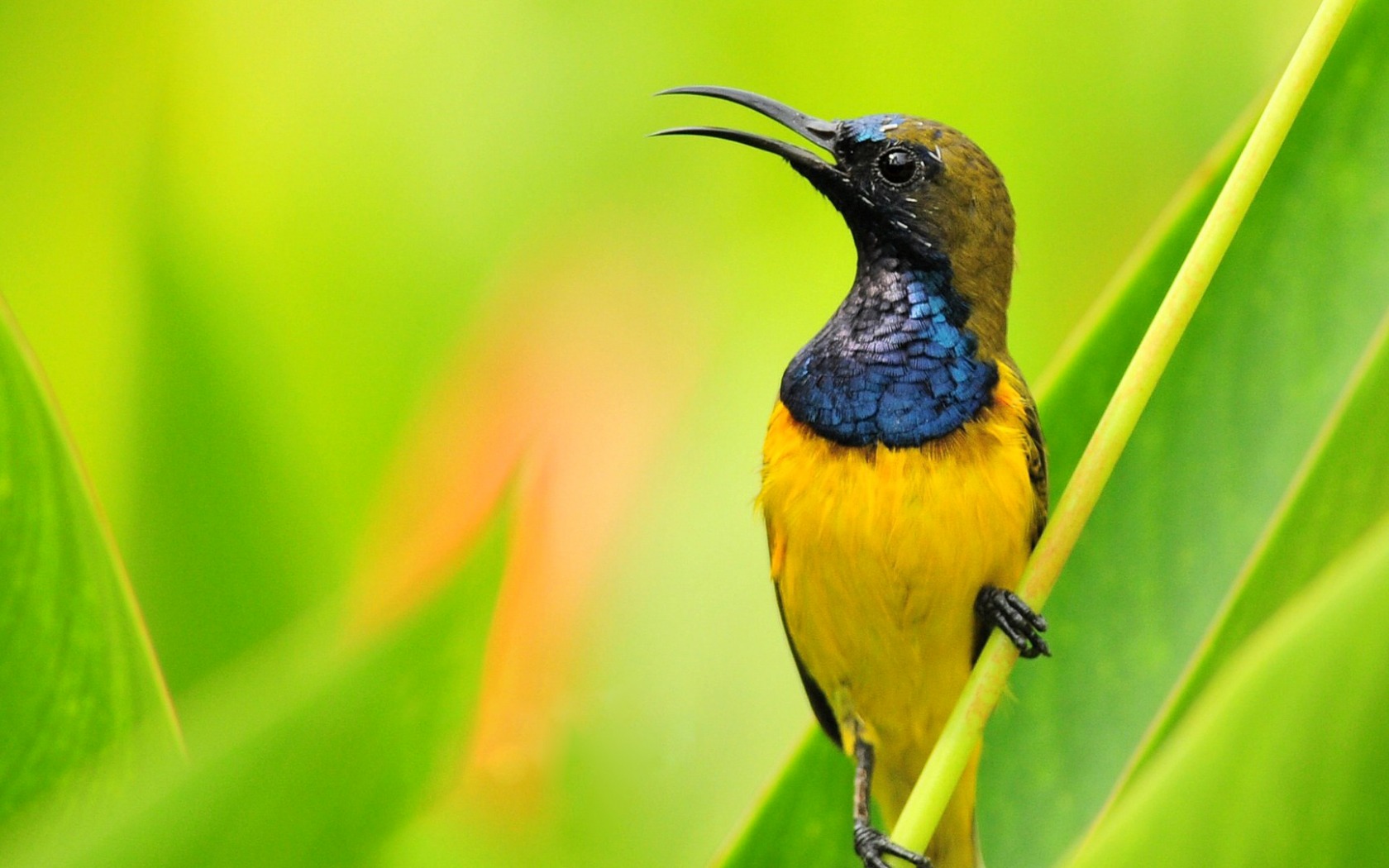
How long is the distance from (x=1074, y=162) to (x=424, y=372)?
2.86 ft

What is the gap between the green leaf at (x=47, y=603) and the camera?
550 millimetres

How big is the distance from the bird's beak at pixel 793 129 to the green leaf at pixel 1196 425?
0.32 m

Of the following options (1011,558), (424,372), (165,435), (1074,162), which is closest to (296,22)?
(424,372)

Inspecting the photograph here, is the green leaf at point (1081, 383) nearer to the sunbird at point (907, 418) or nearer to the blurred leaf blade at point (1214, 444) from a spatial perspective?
the blurred leaf blade at point (1214, 444)

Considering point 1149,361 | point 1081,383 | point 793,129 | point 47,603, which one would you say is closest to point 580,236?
point 793,129

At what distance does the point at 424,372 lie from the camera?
5.66ft

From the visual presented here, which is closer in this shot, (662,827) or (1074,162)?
(662,827)

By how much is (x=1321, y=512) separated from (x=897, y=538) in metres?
0.46

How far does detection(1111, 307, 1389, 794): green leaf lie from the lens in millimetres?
727

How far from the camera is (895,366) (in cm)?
122

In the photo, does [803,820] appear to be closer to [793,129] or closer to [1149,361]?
[1149,361]

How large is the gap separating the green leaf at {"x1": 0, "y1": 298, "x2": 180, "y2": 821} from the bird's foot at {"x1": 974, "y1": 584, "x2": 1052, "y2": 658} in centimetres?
53

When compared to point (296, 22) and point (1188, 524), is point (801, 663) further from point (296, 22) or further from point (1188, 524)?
point (296, 22)

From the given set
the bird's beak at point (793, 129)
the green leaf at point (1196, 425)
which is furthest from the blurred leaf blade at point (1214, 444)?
the bird's beak at point (793, 129)
